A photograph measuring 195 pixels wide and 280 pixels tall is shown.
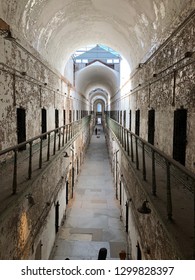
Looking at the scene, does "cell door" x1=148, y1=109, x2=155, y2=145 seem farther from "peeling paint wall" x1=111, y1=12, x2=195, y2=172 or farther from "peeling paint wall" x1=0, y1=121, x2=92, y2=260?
"peeling paint wall" x1=0, y1=121, x2=92, y2=260

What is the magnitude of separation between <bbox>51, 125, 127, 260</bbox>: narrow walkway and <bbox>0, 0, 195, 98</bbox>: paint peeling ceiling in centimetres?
674

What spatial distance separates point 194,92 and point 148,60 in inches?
183

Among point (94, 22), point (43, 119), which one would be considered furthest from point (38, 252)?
point (94, 22)

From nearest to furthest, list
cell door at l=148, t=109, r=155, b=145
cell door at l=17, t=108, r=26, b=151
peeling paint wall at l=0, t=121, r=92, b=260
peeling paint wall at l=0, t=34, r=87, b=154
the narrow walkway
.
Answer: peeling paint wall at l=0, t=121, r=92, b=260, peeling paint wall at l=0, t=34, r=87, b=154, cell door at l=17, t=108, r=26, b=151, cell door at l=148, t=109, r=155, b=145, the narrow walkway

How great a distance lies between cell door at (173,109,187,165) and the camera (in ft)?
19.4

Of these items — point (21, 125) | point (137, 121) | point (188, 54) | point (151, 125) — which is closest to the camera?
point (188, 54)

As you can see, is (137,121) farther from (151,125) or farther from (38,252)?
(38,252)

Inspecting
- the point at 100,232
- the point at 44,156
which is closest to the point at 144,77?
the point at 44,156

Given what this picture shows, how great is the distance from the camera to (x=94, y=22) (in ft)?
40.1

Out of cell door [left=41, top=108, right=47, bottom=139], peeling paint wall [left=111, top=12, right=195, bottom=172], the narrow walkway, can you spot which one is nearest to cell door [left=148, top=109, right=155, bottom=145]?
peeling paint wall [left=111, top=12, right=195, bottom=172]

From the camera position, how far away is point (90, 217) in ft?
40.2

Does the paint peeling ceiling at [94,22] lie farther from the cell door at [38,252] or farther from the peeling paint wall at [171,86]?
the cell door at [38,252]

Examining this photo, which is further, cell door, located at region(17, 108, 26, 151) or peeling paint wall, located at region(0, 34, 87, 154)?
cell door, located at region(17, 108, 26, 151)

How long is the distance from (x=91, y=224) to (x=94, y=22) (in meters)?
8.66
